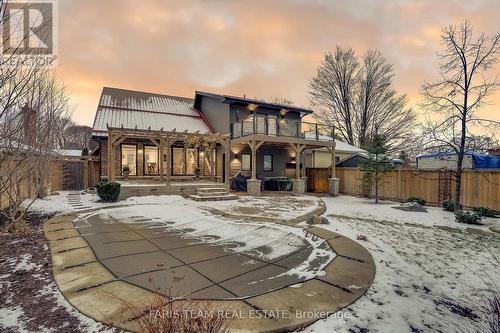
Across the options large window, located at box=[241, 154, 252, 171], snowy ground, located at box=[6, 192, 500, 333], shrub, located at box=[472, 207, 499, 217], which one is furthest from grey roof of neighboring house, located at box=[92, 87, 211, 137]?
shrub, located at box=[472, 207, 499, 217]

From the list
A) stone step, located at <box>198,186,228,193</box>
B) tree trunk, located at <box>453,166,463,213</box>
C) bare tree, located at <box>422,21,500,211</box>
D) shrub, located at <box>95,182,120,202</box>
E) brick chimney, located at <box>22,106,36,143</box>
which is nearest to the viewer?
brick chimney, located at <box>22,106,36,143</box>

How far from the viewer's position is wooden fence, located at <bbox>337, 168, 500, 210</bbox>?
901cm

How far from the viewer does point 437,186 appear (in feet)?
35.4

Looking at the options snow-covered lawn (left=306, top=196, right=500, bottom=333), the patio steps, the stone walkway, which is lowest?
snow-covered lawn (left=306, top=196, right=500, bottom=333)

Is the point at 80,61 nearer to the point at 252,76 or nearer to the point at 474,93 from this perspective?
the point at 252,76

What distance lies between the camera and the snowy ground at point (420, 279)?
2535mm

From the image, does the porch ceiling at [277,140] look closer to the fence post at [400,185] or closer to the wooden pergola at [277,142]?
the wooden pergola at [277,142]

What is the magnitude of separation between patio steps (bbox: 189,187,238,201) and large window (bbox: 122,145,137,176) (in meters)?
6.40

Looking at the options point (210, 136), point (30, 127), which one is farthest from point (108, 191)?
point (210, 136)

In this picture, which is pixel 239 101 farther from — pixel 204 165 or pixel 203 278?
pixel 203 278

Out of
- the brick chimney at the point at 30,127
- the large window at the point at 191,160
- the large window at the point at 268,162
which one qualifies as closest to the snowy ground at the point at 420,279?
the brick chimney at the point at 30,127

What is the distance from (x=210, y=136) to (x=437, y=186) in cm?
1179

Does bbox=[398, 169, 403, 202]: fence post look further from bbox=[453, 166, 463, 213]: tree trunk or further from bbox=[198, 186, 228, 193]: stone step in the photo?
bbox=[198, 186, 228, 193]: stone step

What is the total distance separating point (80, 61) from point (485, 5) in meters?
18.3
